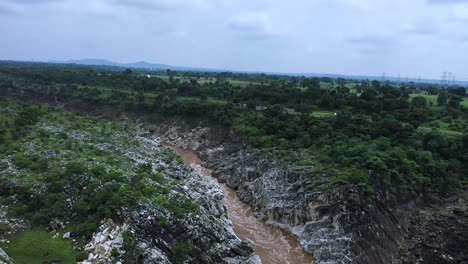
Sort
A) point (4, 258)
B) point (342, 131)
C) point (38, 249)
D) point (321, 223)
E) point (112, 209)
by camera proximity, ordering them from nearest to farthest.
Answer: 1. point (4, 258)
2. point (38, 249)
3. point (112, 209)
4. point (321, 223)
5. point (342, 131)

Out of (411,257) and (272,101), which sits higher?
(272,101)

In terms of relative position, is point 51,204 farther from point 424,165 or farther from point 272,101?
point 272,101

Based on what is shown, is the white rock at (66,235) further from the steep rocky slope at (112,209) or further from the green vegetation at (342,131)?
the green vegetation at (342,131)

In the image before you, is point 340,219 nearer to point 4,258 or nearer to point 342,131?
point 342,131

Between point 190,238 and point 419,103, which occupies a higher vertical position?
point 419,103

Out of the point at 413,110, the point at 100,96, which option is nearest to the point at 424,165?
the point at 413,110

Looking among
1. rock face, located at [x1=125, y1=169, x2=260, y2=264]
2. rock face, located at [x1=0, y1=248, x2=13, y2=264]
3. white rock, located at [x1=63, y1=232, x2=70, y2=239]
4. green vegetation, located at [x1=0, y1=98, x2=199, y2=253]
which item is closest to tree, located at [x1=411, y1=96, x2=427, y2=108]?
green vegetation, located at [x1=0, y1=98, x2=199, y2=253]

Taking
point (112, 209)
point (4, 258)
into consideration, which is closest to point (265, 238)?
point (112, 209)
